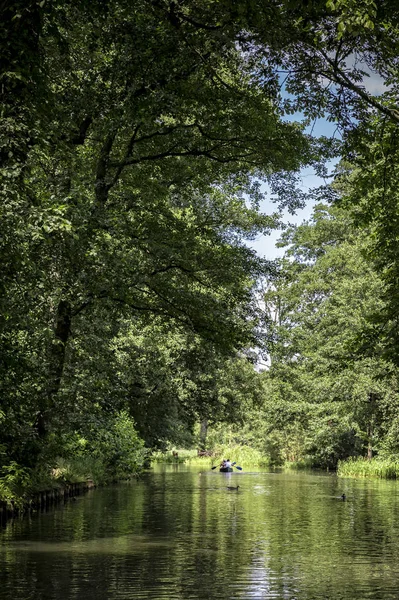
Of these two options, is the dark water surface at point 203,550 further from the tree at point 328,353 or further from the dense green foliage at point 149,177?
the tree at point 328,353

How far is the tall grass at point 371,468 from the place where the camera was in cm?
3638

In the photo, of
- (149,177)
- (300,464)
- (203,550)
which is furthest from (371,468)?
(203,550)

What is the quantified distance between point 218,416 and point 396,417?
34.0ft

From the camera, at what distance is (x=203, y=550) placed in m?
12.5

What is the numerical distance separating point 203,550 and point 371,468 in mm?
26950

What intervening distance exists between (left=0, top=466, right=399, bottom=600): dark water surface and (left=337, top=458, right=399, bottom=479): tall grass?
14209 millimetres

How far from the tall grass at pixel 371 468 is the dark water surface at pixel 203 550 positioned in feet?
46.6

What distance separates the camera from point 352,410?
39.4m

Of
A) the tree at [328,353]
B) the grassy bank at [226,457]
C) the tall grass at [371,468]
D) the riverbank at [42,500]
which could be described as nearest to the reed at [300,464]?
the tree at [328,353]

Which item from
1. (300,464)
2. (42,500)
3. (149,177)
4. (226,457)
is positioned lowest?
(226,457)

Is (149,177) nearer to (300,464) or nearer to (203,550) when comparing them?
(203,550)

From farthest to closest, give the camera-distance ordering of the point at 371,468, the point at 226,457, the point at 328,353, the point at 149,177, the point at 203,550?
the point at 226,457, the point at 328,353, the point at 371,468, the point at 149,177, the point at 203,550

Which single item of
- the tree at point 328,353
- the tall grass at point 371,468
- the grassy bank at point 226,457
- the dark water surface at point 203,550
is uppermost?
the tree at point 328,353

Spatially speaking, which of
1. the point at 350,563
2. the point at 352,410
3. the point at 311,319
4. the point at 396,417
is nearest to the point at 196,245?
the point at 350,563
